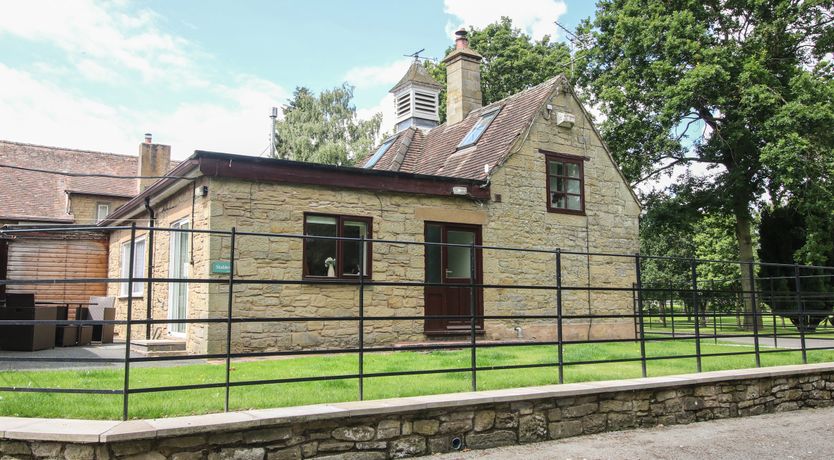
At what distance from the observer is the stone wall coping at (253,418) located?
4406 millimetres

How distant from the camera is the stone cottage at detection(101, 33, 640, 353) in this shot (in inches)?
424

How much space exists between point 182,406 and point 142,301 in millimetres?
9984

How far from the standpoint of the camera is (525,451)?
5.87 metres

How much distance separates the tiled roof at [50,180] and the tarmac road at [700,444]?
27209 mm

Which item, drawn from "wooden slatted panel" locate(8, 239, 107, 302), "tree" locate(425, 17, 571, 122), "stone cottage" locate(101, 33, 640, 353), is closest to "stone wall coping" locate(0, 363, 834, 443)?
"stone cottage" locate(101, 33, 640, 353)

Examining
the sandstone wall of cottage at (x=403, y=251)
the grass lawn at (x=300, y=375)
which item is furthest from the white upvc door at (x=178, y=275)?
the grass lawn at (x=300, y=375)

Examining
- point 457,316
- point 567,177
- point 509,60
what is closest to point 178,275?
point 457,316

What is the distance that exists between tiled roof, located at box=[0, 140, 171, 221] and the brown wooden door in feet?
69.1

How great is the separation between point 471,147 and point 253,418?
38.9ft

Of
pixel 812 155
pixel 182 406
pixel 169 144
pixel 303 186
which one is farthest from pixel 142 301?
pixel 812 155

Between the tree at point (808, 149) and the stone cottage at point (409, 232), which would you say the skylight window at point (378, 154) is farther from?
the tree at point (808, 149)

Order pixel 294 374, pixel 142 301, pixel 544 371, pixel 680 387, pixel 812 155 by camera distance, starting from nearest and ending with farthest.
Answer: pixel 680 387, pixel 294 374, pixel 544 371, pixel 142 301, pixel 812 155

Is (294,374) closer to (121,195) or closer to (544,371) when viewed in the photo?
(544,371)

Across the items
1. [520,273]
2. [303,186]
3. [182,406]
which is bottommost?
[182,406]
